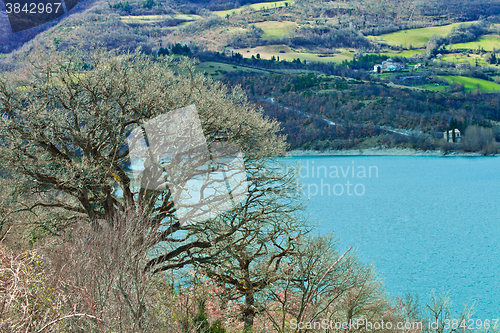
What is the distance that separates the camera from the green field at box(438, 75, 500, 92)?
453ft

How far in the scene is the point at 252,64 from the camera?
13788 centimetres

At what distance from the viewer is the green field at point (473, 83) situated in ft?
453

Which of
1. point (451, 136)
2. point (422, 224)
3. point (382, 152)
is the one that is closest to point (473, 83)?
point (451, 136)

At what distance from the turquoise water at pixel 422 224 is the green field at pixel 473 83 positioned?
3237 inches

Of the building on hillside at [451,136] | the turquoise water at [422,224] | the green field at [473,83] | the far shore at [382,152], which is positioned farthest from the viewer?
the green field at [473,83]

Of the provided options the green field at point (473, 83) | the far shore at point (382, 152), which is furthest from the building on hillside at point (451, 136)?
the green field at point (473, 83)

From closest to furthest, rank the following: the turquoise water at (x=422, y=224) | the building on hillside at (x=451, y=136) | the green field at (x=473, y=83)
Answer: the turquoise water at (x=422, y=224) < the building on hillside at (x=451, y=136) < the green field at (x=473, y=83)

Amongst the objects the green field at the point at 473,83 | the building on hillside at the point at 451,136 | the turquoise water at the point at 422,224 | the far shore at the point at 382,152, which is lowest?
the far shore at the point at 382,152

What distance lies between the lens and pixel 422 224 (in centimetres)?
3791

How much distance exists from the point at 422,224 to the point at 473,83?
131220mm

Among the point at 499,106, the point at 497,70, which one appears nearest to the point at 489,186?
the point at 499,106

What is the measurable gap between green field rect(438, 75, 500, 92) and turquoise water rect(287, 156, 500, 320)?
270 feet

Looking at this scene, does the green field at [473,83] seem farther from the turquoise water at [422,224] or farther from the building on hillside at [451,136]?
the turquoise water at [422,224]

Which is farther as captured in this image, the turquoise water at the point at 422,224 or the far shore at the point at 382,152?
the far shore at the point at 382,152
